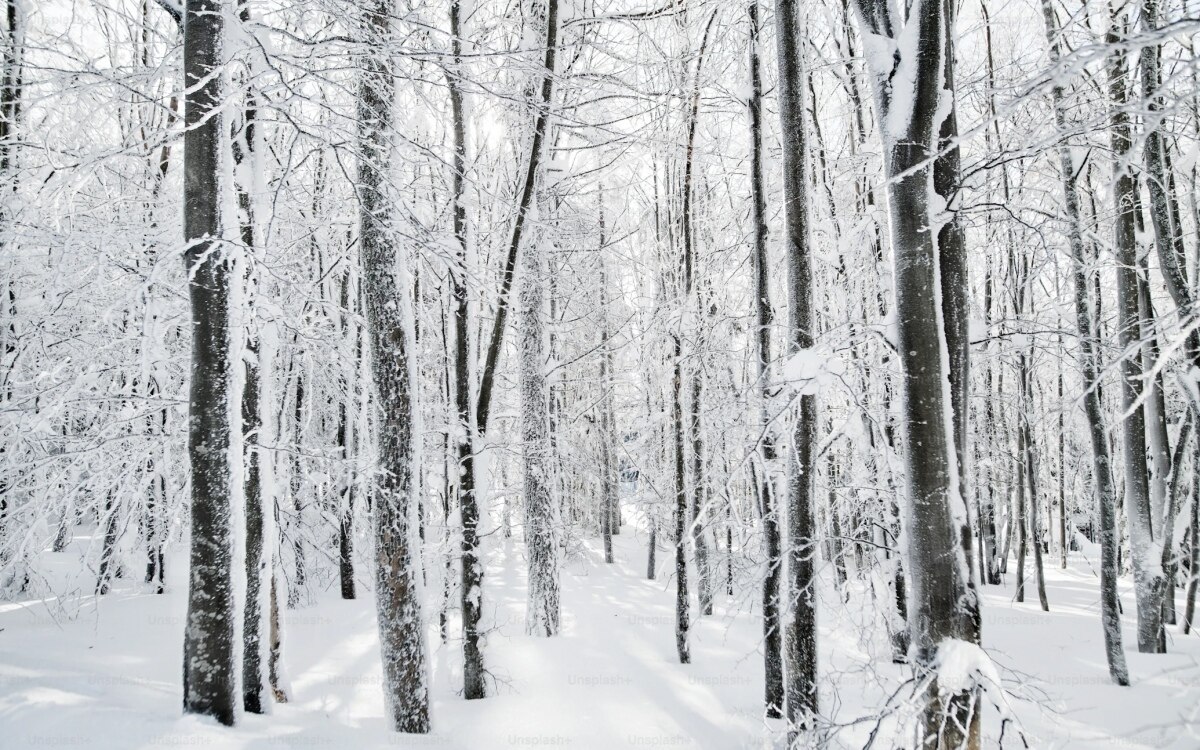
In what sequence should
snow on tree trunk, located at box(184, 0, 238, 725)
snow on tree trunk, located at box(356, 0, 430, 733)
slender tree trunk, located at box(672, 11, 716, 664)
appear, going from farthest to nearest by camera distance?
1. slender tree trunk, located at box(672, 11, 716, 664)
2. snow on tree trunk, located at box(356, 0, 430, 733)
3. snow on tree trunk, located at box(184, 0, 238, 725)

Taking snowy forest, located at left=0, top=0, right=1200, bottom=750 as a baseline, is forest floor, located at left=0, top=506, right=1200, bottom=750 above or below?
below

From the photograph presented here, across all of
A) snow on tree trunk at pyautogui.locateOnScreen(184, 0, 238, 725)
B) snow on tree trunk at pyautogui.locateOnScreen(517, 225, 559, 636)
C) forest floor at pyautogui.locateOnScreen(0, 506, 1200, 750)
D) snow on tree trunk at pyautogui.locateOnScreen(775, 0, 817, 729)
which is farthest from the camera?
snow on tree trunk at pyautogui.locateOnScreen(517, 225, 559, 636)

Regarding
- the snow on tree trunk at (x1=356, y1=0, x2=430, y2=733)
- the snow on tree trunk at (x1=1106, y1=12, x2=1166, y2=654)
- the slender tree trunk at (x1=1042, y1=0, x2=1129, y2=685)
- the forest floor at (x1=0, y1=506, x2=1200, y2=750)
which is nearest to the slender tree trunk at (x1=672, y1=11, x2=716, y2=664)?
the forest floor at (x1=0, y1=506, x2=1200, y2=750)

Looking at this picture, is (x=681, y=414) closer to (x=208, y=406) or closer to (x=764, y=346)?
Result: (x=764, y=346)

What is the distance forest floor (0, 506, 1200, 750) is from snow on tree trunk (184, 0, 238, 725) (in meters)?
0.30

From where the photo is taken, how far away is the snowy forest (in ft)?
9.55

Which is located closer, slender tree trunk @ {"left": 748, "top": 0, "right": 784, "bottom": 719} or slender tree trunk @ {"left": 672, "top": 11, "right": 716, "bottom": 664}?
slender tree trunk @ {"left": 748, "top": 0, "right": 784, "bottom": 719}

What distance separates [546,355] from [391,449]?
17.3ft

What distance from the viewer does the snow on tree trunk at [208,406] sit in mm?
3750

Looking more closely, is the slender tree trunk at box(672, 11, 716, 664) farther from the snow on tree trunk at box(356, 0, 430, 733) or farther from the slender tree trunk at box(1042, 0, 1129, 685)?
the slender tree trunk at box(1042, 0, 1129, 685)

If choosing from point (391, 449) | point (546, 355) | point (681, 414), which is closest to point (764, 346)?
point (391, 449)

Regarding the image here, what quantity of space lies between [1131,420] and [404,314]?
9275 mm

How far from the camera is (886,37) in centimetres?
294

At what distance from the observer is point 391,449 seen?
487 centimetres
